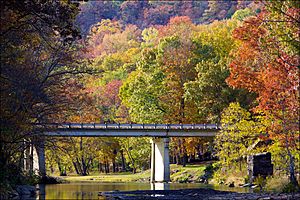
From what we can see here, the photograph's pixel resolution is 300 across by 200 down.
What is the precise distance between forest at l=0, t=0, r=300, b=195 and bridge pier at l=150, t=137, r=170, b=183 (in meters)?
4.34

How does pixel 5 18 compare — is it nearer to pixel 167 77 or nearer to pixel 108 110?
pixel 167 77

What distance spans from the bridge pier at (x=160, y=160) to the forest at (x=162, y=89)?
4.34 meters

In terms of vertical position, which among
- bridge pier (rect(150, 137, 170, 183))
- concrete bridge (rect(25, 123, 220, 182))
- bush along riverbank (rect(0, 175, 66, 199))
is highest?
concrete bridge (rect(25, 123, 220, 182))

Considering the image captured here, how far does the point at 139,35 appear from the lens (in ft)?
623

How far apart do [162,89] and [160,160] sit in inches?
387

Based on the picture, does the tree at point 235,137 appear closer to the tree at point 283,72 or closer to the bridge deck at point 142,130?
the bridge deck at point 142,130

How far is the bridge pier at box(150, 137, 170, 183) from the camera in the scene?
66250 mm

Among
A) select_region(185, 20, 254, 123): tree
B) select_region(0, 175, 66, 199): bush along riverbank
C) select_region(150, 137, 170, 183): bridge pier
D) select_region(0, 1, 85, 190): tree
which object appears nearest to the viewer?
select_region(0, 1, 85, 190): tree

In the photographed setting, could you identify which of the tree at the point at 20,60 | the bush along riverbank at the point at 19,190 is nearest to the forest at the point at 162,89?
the tree at the point at 20,60

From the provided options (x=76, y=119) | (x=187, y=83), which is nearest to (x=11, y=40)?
(x=187, y=83)

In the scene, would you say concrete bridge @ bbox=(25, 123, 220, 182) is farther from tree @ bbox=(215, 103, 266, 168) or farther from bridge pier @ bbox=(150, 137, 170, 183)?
tree @ bbox=(215, 103, 266, 168)

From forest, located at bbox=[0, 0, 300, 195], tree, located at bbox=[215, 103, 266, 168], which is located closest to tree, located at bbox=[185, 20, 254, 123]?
forest, located at bbox=[0, 0, 300, 195]

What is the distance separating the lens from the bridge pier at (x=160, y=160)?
66.2 m

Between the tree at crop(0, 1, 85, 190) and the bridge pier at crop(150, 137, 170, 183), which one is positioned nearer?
the tree at crop(0, 1, 85, 190)
